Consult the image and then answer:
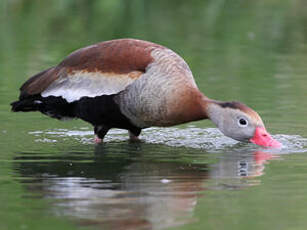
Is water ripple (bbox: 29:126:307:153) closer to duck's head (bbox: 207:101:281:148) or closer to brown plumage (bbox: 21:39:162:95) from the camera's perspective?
duck's head (bbox: 207:101:281:148)

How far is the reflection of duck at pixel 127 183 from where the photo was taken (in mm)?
6250

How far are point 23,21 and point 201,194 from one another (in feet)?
42.7

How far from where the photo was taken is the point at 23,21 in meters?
19.4

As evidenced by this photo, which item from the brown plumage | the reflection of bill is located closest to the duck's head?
the reflection of bill

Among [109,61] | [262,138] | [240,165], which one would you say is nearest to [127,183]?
[240,165]

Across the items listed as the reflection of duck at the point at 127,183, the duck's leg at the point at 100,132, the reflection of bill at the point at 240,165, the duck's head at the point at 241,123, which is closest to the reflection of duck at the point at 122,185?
the reflection of duck at the point at 127,183

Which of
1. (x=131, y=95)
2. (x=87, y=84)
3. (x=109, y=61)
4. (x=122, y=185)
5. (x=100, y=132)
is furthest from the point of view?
(x=100, y=132)

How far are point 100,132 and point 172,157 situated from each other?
109 cm

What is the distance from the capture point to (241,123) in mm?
8633

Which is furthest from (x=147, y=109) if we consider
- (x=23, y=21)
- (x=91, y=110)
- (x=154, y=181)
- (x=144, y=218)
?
(x=23, y=21)

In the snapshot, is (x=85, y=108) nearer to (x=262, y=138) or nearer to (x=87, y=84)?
(x=87, y=84)

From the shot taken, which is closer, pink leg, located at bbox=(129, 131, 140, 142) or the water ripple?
the water ripple

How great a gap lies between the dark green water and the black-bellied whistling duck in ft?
0.89

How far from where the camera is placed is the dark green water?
20.7 ft
